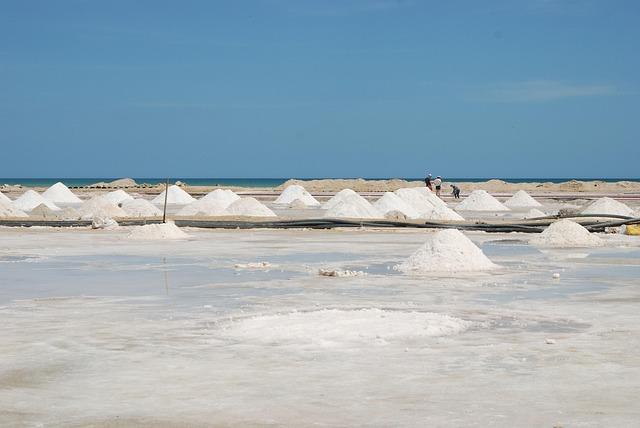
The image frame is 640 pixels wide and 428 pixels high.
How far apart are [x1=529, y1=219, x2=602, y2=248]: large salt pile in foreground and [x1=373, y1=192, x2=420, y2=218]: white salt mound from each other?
854 centimetres

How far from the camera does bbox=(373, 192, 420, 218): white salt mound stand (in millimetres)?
24122

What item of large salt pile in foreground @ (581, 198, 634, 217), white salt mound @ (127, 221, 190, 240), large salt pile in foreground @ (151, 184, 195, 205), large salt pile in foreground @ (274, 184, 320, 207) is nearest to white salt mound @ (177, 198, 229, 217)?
white salt mound @ (127, 221, 190, 240)

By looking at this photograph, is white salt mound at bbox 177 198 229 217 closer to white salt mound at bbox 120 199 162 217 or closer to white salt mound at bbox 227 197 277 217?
white salt mound at bbox 227 197 277 217

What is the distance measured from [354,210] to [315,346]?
668 inches

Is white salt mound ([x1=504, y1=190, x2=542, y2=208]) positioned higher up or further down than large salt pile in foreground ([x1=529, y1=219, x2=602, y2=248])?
higher up

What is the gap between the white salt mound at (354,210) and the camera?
2303cm

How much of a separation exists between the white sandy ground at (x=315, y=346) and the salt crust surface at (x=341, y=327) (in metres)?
0.02

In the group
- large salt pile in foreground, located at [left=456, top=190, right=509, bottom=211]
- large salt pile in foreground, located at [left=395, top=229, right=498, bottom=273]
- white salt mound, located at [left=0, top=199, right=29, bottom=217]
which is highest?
large salt pile in foreground, located at [left=456, top=190, right=509, bottom=211]

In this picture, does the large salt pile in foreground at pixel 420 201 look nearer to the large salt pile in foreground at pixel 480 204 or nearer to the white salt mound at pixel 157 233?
the large salt pile in foreground at pixel 480 204

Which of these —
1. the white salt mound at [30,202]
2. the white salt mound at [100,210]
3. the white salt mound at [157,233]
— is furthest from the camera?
the white salt mound at [30,202]

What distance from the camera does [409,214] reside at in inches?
962

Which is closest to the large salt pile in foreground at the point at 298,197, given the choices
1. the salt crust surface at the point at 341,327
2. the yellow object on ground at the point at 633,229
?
the yellow object on ground at the point at 633,229

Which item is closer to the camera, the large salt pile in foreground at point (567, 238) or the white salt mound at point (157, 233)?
the large salt pile in foreground at point (567, 238)

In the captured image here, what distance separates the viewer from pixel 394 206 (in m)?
24.2
